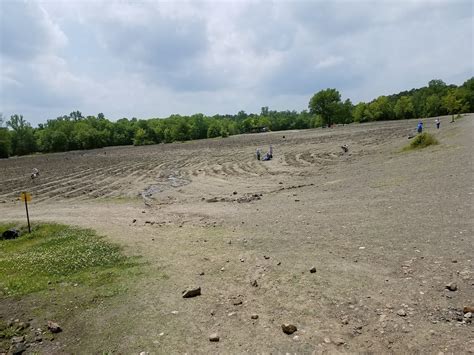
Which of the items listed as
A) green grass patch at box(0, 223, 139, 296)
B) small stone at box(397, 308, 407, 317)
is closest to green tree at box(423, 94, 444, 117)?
green grass patch at box(0, 223, 139, 296)

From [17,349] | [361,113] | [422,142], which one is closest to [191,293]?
[17,349]

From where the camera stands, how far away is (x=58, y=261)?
32.2 ft

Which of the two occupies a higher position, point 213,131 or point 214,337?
point 213,131

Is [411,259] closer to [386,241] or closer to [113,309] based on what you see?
[386,241]

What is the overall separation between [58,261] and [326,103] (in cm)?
12327

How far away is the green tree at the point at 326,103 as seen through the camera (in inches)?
4862

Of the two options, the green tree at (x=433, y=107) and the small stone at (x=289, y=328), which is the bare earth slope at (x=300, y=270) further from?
the green tree at (x=433, y=107)

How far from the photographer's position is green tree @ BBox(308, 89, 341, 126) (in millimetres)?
123500

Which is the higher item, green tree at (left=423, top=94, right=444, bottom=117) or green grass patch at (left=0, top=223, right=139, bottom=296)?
green tree at (left=423, top=94, right=444, bottom=117)

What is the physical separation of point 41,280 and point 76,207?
385 inches

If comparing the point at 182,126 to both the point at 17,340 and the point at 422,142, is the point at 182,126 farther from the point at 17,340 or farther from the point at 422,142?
the point at 17,340

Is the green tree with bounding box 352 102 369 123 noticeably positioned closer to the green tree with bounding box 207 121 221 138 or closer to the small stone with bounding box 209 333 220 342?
the green tree with bounding box 207 121 221 138

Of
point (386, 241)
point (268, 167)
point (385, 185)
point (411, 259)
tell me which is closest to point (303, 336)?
point (411, 259)

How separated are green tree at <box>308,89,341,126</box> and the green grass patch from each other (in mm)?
120331
